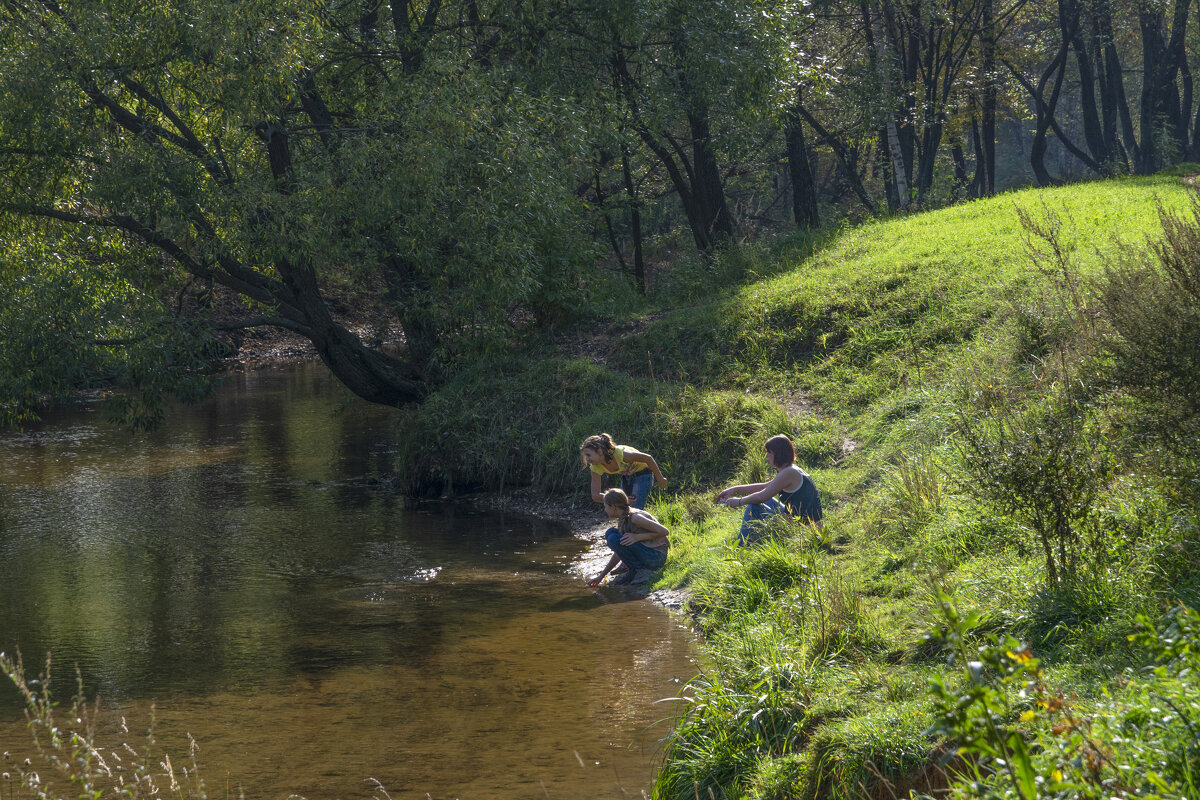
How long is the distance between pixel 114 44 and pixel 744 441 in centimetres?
949

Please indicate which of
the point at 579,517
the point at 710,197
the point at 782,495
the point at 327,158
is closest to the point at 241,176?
the point at 327,158

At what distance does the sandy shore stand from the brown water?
20 cm

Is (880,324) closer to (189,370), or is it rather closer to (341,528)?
(341,528)

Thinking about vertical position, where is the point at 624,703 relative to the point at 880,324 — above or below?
below

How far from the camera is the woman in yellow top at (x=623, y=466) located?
1068cm

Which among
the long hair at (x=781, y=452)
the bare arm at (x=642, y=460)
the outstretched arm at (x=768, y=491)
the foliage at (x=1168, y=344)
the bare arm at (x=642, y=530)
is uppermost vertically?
the foliage at (x=1168, y=344)

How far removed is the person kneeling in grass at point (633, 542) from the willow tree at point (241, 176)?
16.3ft

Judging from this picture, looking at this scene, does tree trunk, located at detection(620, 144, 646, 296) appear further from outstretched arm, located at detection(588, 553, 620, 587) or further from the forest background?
outstretched arm, located at detection(588, 553, 620, 587)

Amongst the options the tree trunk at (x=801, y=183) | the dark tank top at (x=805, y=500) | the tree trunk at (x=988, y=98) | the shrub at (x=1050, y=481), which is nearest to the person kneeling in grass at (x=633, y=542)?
the dark tank top at (x=805, y=500)

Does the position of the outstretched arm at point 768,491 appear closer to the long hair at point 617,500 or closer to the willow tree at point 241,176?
the long hair at point 617,500

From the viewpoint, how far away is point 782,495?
916cm

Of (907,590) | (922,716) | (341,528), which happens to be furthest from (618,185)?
(922,716)

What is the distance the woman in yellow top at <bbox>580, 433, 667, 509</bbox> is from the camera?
35.0 ft

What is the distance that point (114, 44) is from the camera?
43.9ft
